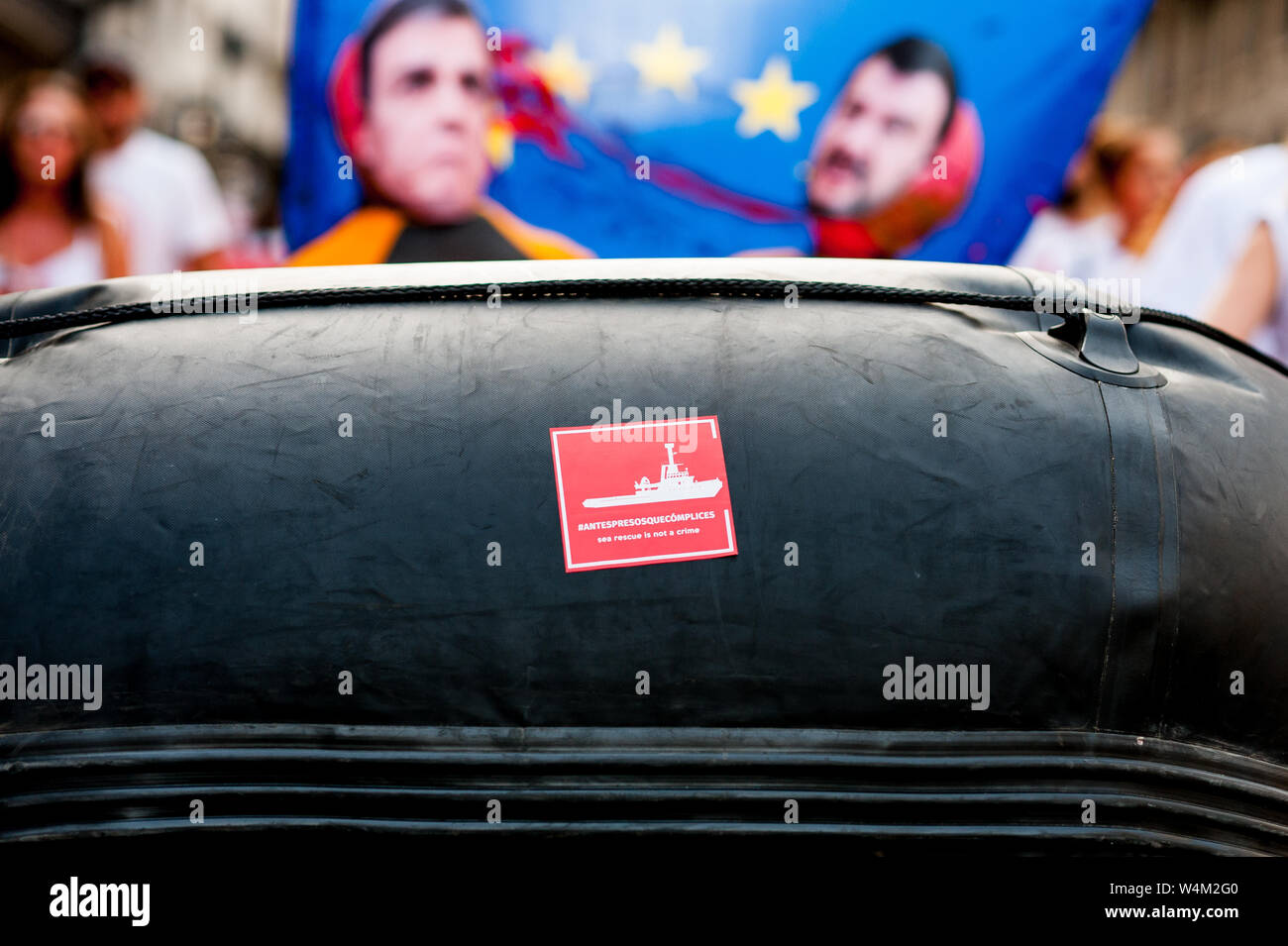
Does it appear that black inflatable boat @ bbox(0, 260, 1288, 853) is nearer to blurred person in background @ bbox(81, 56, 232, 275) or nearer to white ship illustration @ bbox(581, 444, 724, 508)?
white ship illustration @ bbox(581, 444, 724, 508)

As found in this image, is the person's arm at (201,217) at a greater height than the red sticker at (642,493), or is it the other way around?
the person's arm at (201,217)

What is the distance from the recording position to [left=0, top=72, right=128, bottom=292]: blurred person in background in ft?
10.1

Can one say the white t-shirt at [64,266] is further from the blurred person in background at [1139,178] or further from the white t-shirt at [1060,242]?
the blurred person in background at [1139,178]

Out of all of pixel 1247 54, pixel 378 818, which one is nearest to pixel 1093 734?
pixel 378 818

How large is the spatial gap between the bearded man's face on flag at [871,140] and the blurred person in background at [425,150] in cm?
87

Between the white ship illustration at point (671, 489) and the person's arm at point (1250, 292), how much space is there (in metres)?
2.62

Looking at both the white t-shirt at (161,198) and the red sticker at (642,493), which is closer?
the red sticker at (642,493)

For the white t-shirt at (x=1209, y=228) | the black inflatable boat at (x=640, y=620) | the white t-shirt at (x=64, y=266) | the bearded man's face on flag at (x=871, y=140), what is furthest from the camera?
the bearded man's face on flag at (x=871, y=140)

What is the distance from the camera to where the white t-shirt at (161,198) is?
3311 millimetres

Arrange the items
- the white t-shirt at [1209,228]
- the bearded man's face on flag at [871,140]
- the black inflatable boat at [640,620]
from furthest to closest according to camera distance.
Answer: the bearded man's face on flag at [871,140], the white t-shirt at [1209,228], the black inflatable boat at [640,620]

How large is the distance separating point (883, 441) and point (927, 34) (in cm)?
268

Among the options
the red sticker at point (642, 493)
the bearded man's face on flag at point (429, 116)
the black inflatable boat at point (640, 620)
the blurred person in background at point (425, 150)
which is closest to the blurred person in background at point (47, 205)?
the blurred person in background at point (425, 150)

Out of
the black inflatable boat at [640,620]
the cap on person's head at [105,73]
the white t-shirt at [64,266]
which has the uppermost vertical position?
the cap on person's head at [105,73]

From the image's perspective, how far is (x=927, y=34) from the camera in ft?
11.0
